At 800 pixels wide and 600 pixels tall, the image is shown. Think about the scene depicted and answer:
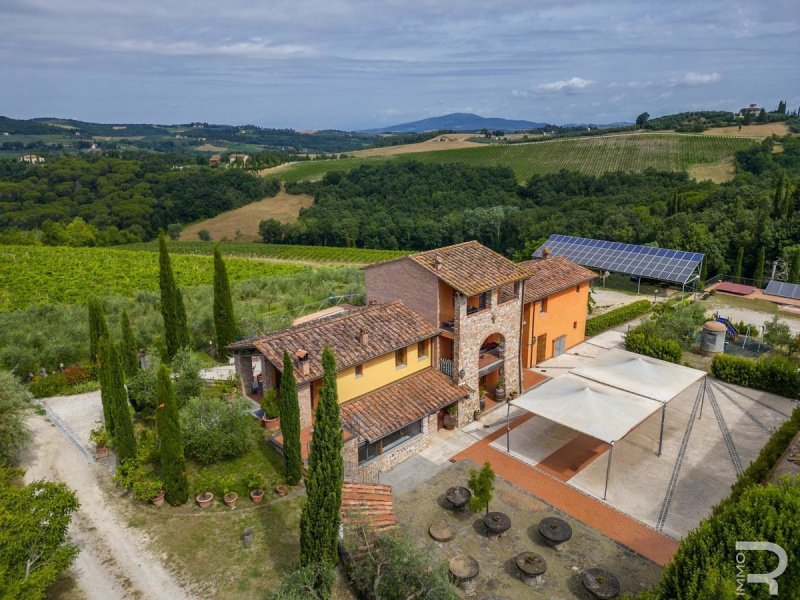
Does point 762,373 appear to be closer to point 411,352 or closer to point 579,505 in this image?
point 579,505

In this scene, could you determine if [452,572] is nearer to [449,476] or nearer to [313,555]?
[313,555]

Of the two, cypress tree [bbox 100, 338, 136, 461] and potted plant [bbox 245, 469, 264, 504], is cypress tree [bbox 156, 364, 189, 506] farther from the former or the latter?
cypress tree [bbox 100, 338, 136, 461]

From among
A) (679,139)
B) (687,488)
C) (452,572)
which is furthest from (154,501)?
(679,139)

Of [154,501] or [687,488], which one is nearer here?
[154,501]

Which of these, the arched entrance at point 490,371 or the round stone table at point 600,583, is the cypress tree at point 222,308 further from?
the round stone table at point 600,583

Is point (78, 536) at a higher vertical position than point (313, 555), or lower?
lower
